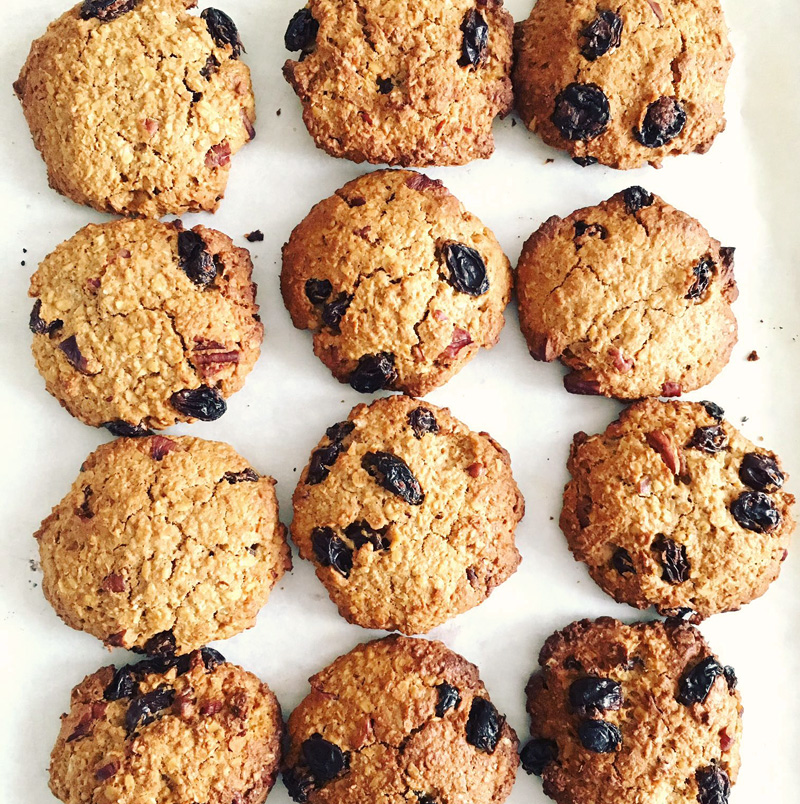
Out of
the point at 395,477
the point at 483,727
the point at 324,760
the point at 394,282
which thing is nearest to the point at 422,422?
the point at 395,477

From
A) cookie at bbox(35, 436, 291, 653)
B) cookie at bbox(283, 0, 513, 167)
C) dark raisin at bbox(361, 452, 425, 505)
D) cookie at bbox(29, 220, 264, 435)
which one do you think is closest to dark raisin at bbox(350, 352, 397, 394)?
dark raisin at bbox(361, 452, 425, 505)

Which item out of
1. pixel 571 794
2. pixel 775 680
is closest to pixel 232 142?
pixel 571 794

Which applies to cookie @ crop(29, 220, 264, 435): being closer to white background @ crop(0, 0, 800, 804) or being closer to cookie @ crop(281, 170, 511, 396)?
white background @ crop(0, 0, 800, 804)

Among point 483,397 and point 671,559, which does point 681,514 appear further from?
point 483,397

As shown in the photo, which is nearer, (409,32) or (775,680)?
(409,32)

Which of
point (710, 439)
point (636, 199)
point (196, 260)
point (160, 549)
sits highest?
point (636, 199)

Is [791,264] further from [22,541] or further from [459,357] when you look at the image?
[22,541]
